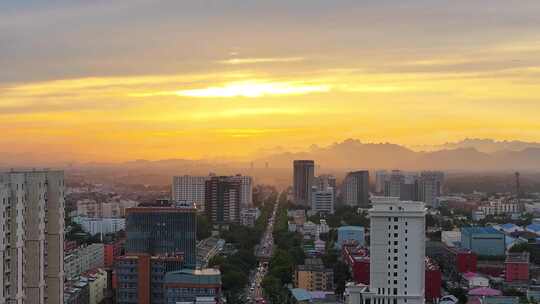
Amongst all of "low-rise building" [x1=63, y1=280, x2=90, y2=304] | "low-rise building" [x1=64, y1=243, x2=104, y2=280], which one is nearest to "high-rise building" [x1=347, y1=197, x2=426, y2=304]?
"low-rise building" [x1=63, y1=280, x2=90, y2=304]

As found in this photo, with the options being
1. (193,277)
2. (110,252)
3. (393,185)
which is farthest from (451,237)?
(393,185)

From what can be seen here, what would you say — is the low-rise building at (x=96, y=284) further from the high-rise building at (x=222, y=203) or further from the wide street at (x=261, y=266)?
the high-rise building at (x=222, y=203)

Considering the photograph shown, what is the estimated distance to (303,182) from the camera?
43.7m

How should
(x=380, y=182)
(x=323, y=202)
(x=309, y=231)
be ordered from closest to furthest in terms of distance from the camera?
(x=309, y=231) < (x=323, y=202) < (x=380, y=182)

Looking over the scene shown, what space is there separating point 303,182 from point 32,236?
35.6 metres

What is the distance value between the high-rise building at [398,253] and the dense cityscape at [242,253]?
0.5 inches

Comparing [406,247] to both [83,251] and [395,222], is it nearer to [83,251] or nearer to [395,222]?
[395,222]

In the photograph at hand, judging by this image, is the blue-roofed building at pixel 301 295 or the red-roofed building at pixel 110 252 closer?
the blue-roofed building at pixel 301 295

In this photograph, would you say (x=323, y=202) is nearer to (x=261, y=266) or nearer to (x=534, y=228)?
(x=534, y=228)

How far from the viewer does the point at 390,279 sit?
1046 centimetres

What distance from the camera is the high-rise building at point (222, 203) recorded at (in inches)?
1170

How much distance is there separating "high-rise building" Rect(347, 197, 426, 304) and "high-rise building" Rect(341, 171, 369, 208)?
3059cm

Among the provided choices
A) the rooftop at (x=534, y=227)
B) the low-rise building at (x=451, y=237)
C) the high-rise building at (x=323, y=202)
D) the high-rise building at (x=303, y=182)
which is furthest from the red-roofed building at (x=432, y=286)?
the high-rise building at (x=303, y=182)

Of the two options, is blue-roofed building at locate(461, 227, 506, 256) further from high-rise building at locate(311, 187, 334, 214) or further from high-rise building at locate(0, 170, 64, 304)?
high-rise building at locate(311, 187, 334, 214)
